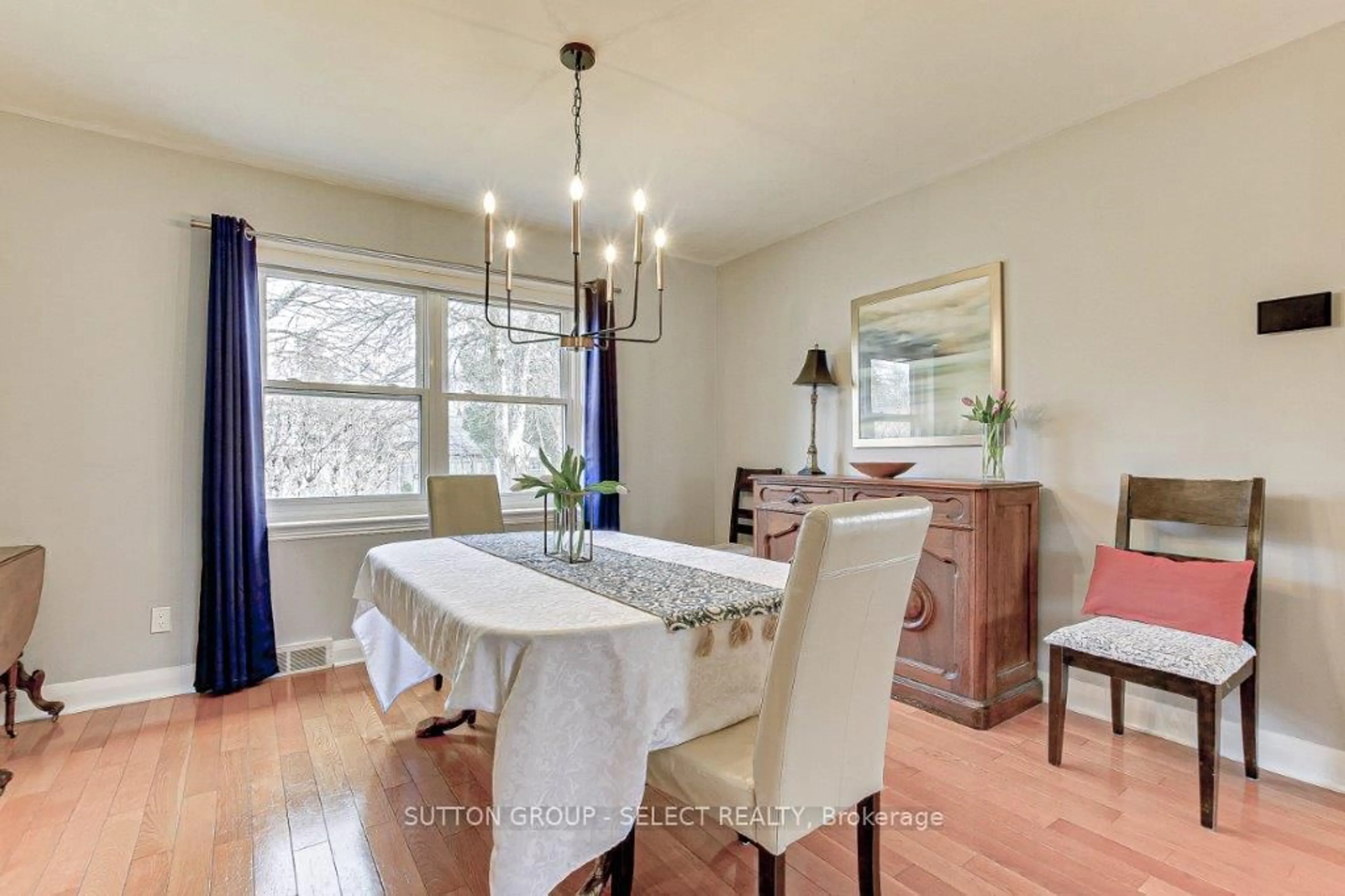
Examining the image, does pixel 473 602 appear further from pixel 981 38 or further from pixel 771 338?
pixel 771 338

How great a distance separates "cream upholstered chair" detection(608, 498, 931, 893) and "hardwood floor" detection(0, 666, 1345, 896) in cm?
46

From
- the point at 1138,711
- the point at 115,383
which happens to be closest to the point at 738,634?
the point at 1138,711

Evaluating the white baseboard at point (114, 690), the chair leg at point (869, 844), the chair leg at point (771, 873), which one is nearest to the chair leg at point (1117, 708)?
the chair leg at point (869, 844)

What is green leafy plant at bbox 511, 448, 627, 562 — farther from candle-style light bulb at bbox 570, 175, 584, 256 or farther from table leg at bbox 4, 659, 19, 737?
table leg at bbox 4, 659, 19, 737

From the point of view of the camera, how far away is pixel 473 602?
1491 millimetres

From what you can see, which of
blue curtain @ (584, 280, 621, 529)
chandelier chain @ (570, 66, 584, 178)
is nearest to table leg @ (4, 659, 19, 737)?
blue curtain @ (584, 280, 621, 529)

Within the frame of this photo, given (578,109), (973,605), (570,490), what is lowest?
(973,605)

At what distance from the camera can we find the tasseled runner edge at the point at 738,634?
1399 millimetres

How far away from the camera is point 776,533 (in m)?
3.29

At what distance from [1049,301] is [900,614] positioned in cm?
204

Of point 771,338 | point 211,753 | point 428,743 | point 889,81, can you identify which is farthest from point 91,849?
point 771,338

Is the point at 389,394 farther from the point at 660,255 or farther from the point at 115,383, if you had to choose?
the point at 660,255

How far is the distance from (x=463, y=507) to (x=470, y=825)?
1493 millimetres

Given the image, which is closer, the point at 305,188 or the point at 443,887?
the point at 443,887
